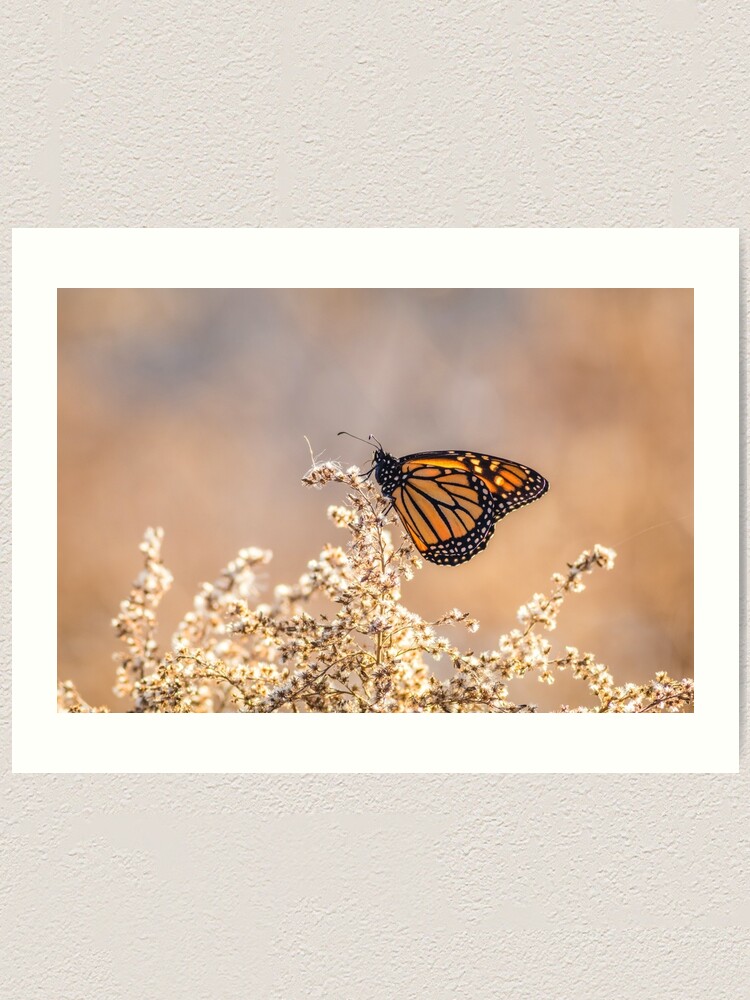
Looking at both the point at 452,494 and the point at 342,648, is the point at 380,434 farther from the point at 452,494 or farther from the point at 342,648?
the point at 342,648

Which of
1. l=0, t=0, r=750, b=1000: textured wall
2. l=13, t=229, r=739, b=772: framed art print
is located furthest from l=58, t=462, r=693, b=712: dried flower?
l=0, t=0, r=750, b=1000: textured wall

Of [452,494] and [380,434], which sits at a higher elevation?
[380,434]
